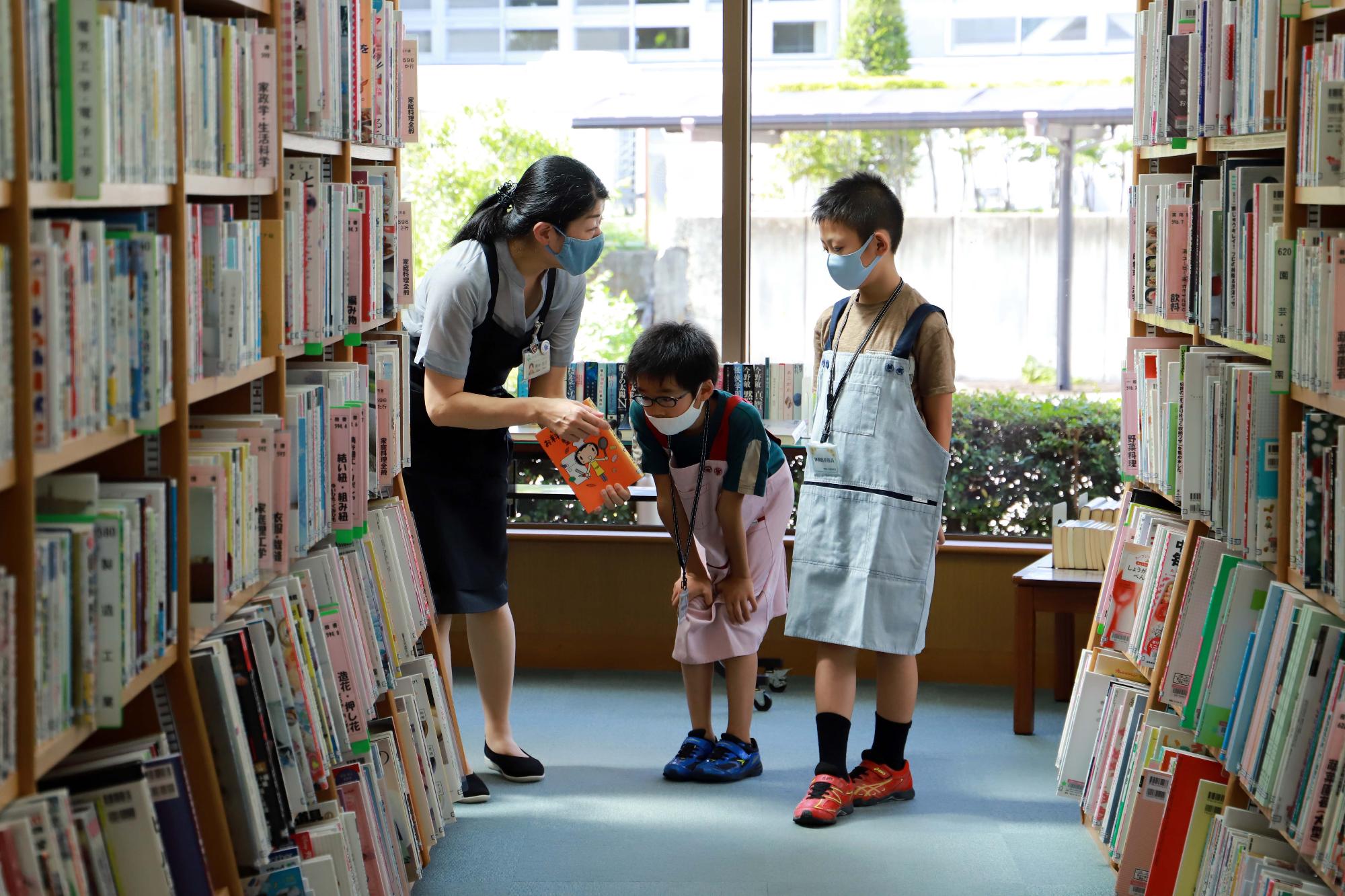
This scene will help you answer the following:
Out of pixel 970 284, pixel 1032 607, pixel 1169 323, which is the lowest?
pixel 1032 607

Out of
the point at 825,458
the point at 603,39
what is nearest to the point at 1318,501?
the point at 825,458

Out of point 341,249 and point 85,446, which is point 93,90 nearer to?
point 85,446

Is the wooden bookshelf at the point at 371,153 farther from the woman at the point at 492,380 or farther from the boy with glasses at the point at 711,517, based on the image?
the boy with glasses at the point at 711,517

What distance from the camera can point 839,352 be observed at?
3404 mm

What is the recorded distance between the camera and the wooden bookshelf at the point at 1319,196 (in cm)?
200

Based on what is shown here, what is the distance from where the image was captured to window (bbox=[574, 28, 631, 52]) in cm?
477

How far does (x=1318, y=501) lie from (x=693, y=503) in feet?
5.61

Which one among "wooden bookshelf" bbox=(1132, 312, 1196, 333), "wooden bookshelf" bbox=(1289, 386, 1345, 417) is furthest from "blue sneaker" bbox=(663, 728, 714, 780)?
"wooden bookshelf" bbox=(1289, 386, 1345, 417)

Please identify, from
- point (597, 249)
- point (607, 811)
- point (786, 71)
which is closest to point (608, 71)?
point (786, 71)

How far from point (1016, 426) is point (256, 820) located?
327cm

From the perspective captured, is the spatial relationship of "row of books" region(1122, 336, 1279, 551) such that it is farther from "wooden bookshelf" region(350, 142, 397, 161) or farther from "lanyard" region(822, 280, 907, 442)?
"wooden bookshelf" region(350, 142, 397, 161)

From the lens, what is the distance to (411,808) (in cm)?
300

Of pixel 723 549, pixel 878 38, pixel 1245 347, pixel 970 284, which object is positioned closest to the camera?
pixel 1245 347

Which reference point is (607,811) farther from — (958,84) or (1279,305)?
(958,84)
